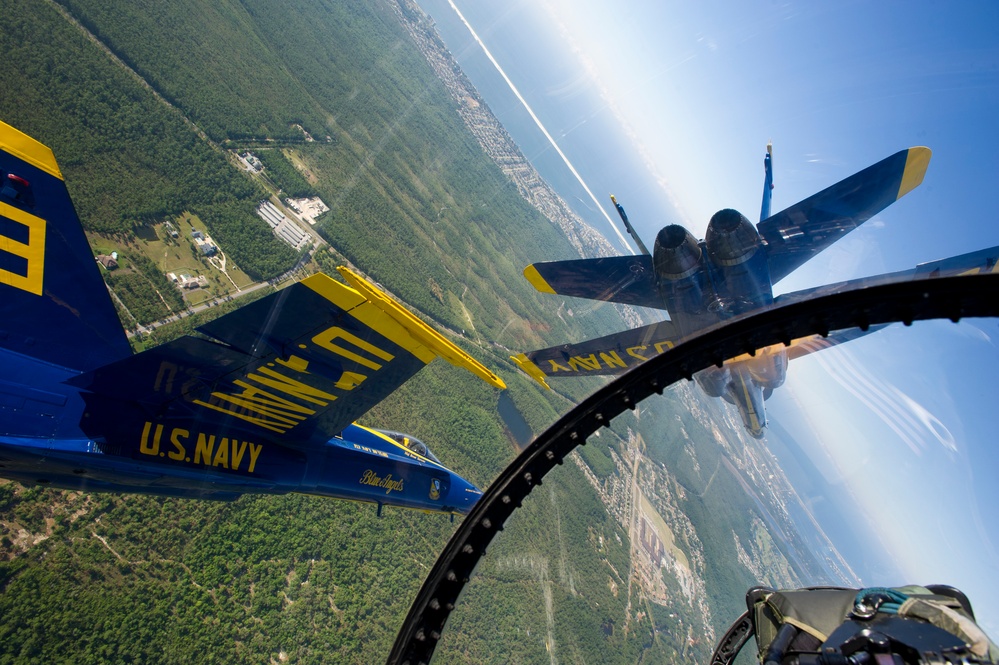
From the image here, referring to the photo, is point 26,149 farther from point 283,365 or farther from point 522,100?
point 522,100

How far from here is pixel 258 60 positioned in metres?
42.4

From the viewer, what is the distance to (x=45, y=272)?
4.73m

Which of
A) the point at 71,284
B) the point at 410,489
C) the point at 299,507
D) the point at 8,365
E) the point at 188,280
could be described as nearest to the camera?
the point at 8,365

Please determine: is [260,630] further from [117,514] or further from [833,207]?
[833,207]

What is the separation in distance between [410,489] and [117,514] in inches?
490

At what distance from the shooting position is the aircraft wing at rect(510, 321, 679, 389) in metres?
9.28

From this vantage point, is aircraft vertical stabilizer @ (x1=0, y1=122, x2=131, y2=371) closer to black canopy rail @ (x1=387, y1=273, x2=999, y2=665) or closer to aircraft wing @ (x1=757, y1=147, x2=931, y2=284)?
black canopy rail @ (x1=387, y1=273, x2=999, y2=665)

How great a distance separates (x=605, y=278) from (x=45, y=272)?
27.7 ft

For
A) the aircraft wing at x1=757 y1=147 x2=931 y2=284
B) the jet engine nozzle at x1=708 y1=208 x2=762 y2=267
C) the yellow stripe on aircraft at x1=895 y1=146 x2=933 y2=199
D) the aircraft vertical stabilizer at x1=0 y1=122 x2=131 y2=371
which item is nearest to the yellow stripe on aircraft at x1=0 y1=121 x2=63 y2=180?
the aircraft vertical stabilizer at x1=0 y1=122 x2=131 y2=371

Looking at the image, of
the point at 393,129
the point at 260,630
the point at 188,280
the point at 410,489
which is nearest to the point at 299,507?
the point at 260,630

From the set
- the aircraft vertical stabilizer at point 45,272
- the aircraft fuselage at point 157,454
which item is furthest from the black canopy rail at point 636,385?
the aircraft vertical stabilizer at point 45,272

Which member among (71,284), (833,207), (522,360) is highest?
(833,207)

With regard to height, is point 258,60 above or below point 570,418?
above

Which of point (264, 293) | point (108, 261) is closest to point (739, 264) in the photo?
point (264, 293)
